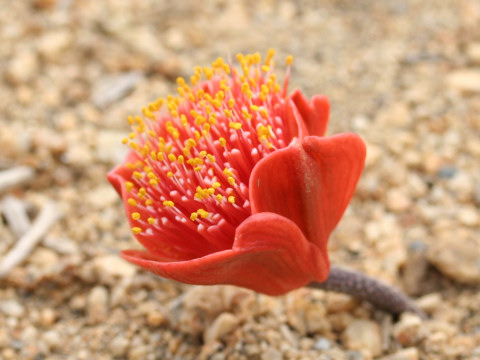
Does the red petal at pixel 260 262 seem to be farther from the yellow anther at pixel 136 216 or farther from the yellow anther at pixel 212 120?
the yellow anther at pixel 212 120

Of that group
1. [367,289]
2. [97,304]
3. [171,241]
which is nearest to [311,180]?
[171,241]

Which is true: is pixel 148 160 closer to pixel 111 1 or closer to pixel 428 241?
pixel 428 241

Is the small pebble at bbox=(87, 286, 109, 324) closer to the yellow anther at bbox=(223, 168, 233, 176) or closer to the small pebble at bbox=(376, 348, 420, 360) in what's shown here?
the yellow anther at bbox=(223, 168, 233, 176)

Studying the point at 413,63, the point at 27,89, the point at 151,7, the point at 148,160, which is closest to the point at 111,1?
the point at 151,7

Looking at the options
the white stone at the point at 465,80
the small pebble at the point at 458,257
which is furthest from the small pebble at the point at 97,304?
the white stone at the point at 465,80

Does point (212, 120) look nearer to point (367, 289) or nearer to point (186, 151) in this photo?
point (186, 151)

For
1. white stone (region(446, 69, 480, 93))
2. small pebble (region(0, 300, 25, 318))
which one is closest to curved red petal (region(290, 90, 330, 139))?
small pebble (region(0, 300, 25, 318))
